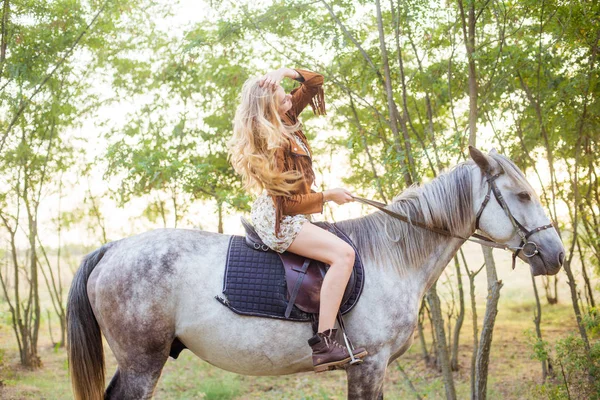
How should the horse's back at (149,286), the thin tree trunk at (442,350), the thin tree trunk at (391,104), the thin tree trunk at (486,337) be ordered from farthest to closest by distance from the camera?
the thin tree trunk at (442,350)
the thin tree trunk at (391,104)
the thin tree trunk at (486,337)
the horse's back at (149,286)

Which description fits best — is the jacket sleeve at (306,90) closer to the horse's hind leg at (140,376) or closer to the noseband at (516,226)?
the noseband at (516,226)

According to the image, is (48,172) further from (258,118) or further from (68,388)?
(258,118)

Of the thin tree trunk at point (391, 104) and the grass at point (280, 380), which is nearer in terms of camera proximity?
the thin tree trunk at point (391, 104)

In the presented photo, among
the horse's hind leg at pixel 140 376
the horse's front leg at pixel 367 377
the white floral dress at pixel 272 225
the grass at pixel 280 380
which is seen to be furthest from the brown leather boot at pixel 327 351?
the grass at pixel 280 380

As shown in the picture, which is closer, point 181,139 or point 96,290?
point 96,290

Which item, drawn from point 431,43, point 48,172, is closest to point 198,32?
point 431,43

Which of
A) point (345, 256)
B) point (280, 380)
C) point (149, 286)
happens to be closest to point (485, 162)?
point (345, 256)

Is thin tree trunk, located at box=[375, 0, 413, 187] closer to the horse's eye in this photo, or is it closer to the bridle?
the bridle

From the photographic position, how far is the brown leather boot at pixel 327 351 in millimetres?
2975

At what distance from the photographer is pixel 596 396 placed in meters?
4.64

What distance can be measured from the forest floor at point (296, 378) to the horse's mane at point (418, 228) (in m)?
2.90

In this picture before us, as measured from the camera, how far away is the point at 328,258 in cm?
309

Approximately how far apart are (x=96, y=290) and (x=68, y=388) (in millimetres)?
5389

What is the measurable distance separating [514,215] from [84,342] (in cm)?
282
